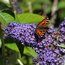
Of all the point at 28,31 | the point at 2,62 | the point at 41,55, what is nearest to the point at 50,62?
the point at 41,55

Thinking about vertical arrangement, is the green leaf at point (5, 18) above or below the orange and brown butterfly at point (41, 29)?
above

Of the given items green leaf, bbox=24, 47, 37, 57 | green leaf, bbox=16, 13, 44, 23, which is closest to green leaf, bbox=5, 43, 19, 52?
green leaf, bbox=24, 47, 37, 57

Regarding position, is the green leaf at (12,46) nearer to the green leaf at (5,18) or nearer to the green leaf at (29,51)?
the green leaf at (29,51)

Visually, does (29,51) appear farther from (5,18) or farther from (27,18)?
(5,18)

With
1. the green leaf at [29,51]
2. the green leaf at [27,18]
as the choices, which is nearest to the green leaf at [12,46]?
the green leaf at [29,51]

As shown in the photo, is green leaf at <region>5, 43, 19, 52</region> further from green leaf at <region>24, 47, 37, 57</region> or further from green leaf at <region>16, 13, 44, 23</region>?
green leaf at <region>16, 13, 44, 23</region>

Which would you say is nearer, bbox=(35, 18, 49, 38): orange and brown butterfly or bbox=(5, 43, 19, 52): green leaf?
bbox=(35, 18, 49, 38): orange and brown butterfly

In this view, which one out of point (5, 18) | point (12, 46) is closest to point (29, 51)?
point (12, 46)

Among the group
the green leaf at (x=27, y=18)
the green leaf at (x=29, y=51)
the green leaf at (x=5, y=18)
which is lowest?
the green leaf at (x=29, y=51)
